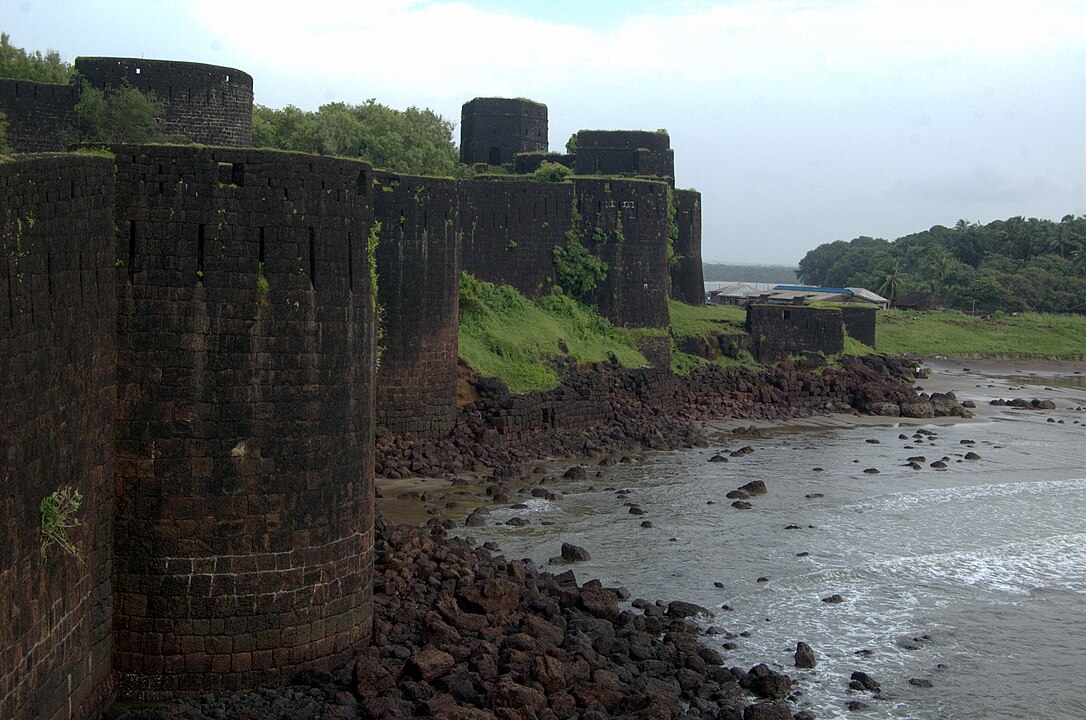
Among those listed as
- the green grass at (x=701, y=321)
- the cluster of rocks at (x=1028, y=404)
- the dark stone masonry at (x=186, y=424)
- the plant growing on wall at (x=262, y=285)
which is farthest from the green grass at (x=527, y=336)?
the plant growing on wall at (x=262, y=285)

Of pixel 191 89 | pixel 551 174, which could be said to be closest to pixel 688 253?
pixel 551 174

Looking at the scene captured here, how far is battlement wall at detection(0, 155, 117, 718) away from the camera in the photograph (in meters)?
8.54

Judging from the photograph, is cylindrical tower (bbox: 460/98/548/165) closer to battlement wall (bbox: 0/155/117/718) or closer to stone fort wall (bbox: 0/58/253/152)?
stone fort wall (bbox: 0/58/253/152)

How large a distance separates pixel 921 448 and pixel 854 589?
562 inches

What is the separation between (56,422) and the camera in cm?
941

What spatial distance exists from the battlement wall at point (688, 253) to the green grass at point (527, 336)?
8.99m

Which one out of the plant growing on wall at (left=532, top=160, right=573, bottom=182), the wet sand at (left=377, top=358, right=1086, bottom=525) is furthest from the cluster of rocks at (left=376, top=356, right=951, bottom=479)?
the plant growing on wall at (left=532, top=160, right=573, bottom=182)

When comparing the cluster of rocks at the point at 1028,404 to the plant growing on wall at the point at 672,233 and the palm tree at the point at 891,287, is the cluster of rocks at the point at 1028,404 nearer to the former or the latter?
the plant growing on wall at the point at 672,233

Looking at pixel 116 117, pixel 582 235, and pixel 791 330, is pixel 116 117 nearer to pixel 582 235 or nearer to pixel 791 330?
pixel 582 235

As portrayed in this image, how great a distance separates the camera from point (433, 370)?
24.5m

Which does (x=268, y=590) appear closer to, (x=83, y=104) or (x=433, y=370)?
(x=433, y=370)

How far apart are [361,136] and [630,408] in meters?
12.4

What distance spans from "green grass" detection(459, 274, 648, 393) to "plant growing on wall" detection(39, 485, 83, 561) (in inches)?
683

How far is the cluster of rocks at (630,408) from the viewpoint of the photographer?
24438mm
